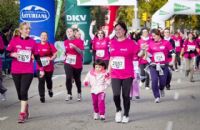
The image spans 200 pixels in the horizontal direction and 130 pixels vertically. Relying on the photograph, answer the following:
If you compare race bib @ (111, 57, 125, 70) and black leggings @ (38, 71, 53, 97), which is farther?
black leggings @ (38, 71, 53, 97)

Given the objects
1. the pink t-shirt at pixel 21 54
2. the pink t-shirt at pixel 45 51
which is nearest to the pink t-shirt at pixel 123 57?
the pink t-shirt at pixel 21 54

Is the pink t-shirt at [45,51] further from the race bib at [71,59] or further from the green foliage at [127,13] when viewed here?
the green foliage at [127,13]

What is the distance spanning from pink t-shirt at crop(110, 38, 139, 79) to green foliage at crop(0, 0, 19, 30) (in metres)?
16.3

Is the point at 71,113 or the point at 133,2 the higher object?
the point at 133,2

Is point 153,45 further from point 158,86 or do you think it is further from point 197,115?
point 197,115

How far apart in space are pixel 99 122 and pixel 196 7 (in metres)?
28.2

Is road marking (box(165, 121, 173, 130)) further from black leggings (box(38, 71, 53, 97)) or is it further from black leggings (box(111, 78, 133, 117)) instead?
black leggings (box(38, 71, 53, 97))

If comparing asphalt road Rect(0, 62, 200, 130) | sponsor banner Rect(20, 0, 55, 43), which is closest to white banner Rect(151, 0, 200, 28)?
sponsor banner Rect(20, 0, 55, 43)

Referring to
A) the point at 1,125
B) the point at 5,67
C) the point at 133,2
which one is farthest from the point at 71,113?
the point at 133,2

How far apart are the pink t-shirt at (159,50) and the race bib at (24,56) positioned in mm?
4508

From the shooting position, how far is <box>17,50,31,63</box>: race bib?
10.5 meters

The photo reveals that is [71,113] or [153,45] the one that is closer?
[71,113]

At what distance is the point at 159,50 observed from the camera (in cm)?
1415

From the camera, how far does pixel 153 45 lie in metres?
14.2
